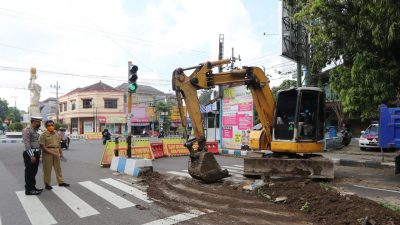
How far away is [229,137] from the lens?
25.9 meters

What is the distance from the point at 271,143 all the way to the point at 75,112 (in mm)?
60900

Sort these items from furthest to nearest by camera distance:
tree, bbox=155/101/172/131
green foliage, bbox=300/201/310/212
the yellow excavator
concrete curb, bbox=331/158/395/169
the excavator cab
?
tree, bbox=155/101/172/131, concrete curb, bbox=331/158/395/169, the excavator cab, the yellow excavator, green foliage, bbox=300/201/310/212

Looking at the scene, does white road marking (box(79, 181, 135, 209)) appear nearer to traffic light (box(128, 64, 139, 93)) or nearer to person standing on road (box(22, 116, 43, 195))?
person standing on road (box(22, 116, 43, 195))

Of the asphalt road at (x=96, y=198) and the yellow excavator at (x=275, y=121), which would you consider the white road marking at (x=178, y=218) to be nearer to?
the asphalt road at (x=96, y=198)

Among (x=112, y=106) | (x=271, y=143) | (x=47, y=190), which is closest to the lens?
(x=47, y=190)

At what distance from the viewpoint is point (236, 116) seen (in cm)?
2531

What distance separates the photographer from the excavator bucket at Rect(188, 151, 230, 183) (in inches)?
416

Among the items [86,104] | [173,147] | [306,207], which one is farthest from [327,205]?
[86,104]

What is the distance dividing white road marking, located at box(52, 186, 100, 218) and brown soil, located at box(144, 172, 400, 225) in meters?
1.46

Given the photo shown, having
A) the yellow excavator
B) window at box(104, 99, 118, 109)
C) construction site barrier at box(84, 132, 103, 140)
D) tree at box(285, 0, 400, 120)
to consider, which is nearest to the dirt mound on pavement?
the yellow excavator

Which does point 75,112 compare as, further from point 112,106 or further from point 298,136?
point 298,136

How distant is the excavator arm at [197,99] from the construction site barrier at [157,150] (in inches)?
370

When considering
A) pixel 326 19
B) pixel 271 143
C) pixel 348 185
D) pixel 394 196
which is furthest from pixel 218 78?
pixel 394 196

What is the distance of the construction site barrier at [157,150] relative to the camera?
2056 cm
